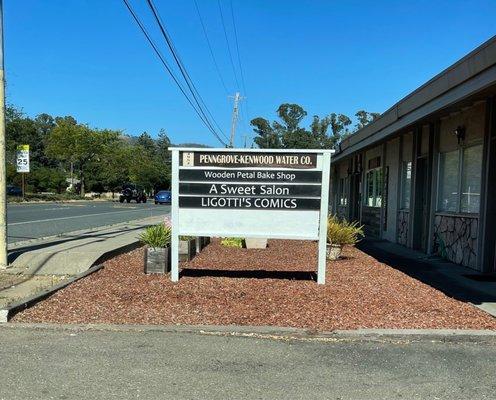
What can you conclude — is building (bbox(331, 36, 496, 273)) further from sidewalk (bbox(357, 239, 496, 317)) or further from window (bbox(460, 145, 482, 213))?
sidewalk (bbox(357, 239, 496, 317))

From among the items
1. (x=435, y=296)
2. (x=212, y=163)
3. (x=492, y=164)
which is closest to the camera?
(x=435, y=296)

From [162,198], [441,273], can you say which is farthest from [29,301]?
[162,198]

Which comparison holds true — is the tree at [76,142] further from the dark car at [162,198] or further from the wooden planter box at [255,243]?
the wooden planter box at [255,243]

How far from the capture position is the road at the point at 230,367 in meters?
4.30

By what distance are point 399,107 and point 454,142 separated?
1661 mm

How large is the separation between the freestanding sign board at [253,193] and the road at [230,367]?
9.30 feet

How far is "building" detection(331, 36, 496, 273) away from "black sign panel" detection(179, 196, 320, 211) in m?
3.03

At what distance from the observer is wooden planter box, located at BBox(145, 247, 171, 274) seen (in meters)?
9.09

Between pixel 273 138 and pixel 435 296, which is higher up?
pixel 273 138

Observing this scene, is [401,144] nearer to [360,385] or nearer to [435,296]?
[435,296]

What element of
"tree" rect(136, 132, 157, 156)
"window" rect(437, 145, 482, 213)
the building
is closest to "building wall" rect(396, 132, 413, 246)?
the building

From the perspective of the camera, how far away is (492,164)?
32.0ft

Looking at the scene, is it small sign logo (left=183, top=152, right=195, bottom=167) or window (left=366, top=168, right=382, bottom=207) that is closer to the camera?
small sign logo (left=183, top=152, right=195, bottom=167)

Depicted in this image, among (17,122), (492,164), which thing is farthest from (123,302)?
(17,122)
